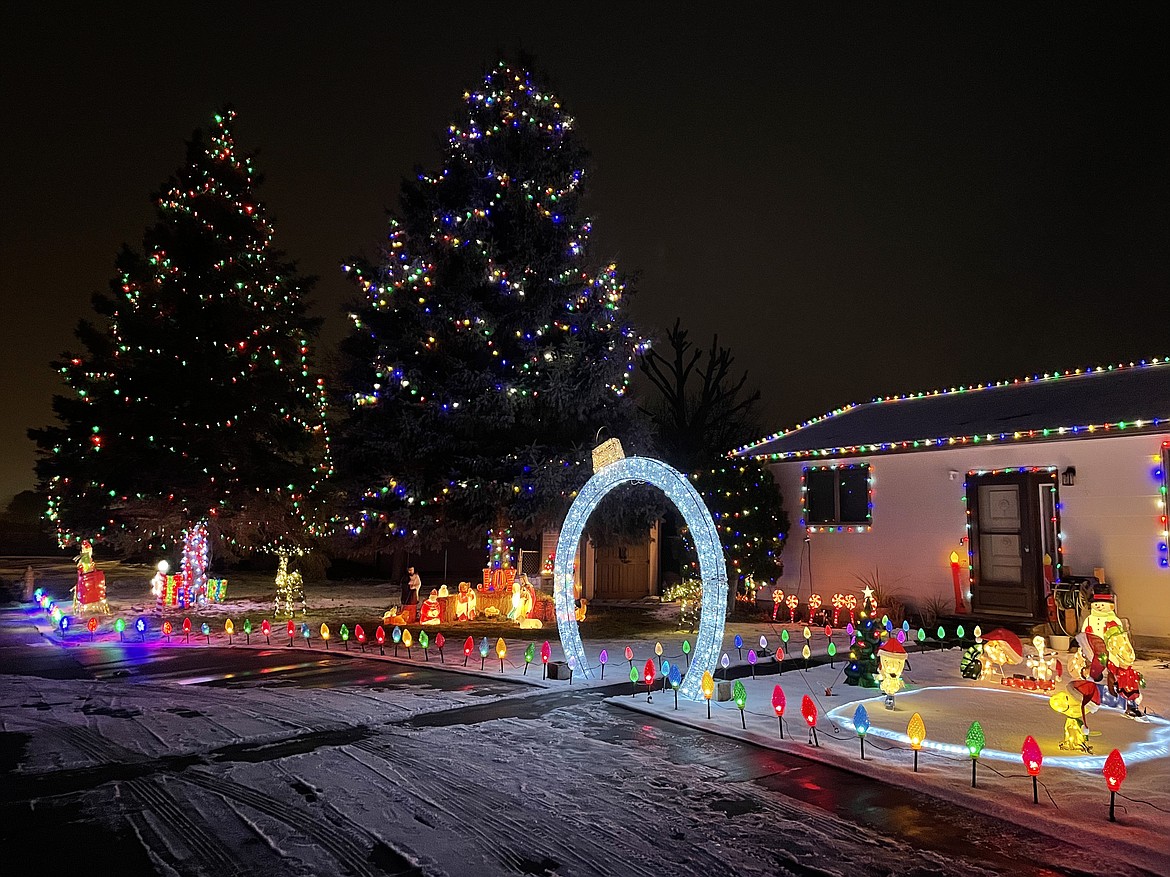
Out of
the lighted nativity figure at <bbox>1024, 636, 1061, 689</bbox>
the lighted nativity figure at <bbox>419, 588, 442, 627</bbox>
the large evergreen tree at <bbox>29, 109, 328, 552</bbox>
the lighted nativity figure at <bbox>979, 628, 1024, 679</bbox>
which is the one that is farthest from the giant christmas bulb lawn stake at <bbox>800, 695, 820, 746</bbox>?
the large evergreen tree at <bbox>29, 109, 328, 552</bbox>

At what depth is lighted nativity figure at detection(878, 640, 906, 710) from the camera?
803 centimetres

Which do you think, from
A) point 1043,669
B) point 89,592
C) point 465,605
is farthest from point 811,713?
point 89,592

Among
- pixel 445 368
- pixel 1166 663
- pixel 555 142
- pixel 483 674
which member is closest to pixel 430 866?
pixel 483 674

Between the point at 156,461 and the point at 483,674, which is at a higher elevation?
the point at 156,461

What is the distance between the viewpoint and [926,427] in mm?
15586

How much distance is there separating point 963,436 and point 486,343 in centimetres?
954

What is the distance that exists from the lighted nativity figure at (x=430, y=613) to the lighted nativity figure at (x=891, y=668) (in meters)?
8.85

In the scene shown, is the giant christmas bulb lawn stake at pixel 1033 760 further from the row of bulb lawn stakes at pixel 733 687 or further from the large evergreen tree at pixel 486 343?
the large evergreen tree at pixel 486 343

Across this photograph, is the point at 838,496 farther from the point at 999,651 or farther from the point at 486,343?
the point at 486,343

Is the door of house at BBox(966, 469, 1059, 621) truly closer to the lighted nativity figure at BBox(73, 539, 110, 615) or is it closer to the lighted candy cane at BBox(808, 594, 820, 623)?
the lighted candy cane at BBox(808, 594, 820, 623)

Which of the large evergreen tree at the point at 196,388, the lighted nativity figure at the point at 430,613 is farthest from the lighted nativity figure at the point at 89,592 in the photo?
the lighted nativity figure at the point at 430,613

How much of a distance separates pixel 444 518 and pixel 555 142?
28.8ft

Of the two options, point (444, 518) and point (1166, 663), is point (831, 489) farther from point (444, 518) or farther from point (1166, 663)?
point (444, 518)

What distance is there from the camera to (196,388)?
1942cm
